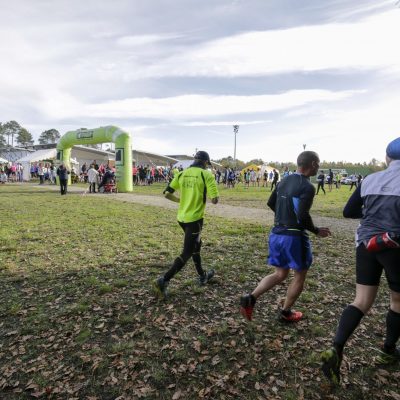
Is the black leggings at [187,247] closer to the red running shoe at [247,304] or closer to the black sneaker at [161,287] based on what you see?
the black sneaker at [161,287]

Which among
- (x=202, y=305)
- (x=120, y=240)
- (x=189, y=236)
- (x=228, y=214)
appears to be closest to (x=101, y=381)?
(x=202, y=305)

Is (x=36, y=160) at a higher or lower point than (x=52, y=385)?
higher

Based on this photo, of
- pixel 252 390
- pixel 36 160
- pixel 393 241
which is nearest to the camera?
pixel 393 241

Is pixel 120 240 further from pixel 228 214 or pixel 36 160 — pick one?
pixel 36 160

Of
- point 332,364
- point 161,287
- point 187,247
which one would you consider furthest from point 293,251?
point 161,287

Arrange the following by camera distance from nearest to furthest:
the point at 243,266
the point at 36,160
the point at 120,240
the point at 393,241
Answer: the point at 393,241, the point at 243,266, the point at 120,240, the point at 36,160

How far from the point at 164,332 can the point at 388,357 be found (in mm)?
2304

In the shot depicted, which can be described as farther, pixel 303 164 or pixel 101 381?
pixel 303 164

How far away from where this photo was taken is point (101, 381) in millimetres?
2898

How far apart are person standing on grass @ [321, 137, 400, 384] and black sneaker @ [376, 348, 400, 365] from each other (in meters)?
0.31

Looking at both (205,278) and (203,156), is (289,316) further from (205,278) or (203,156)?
(203,156)

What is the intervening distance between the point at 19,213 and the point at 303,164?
467 inches

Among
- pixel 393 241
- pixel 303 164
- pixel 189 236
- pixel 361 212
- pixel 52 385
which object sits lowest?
pixel 52 385

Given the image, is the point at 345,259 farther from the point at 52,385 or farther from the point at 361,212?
the point at 52,385
